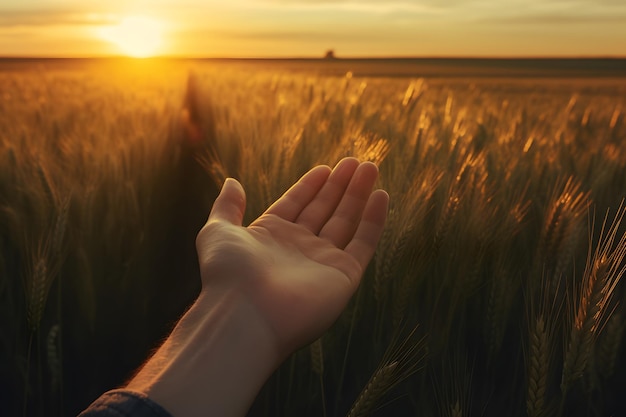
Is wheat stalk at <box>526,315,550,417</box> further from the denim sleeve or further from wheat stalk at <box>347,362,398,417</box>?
the denim sleeve

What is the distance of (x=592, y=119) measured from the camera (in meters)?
5.05

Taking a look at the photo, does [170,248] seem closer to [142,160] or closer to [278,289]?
[142,160]

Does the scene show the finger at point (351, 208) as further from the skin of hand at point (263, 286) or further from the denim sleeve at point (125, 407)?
the denim sleeve at point (125, 407)

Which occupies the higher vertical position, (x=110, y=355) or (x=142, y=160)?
(x=142, y=160)

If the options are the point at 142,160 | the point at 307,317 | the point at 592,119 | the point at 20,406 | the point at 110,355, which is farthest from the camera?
the point at 592,119

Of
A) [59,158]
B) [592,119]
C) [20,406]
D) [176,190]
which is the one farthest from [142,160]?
[592,119]

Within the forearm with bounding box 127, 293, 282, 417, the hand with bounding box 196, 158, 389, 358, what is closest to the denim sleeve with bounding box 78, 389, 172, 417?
the forearm with bounding box 127, 293, 282, 417

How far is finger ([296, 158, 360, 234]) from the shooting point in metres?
1.71

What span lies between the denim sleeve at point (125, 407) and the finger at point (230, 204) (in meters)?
0.62

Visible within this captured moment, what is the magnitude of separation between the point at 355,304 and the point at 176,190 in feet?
5.03

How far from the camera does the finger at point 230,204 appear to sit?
154 cm

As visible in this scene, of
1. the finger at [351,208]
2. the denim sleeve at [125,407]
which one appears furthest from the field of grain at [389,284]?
the denim sleeve at [125,407]

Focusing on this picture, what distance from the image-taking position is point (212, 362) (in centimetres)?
109

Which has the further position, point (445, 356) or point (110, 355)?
point (110, 355)
